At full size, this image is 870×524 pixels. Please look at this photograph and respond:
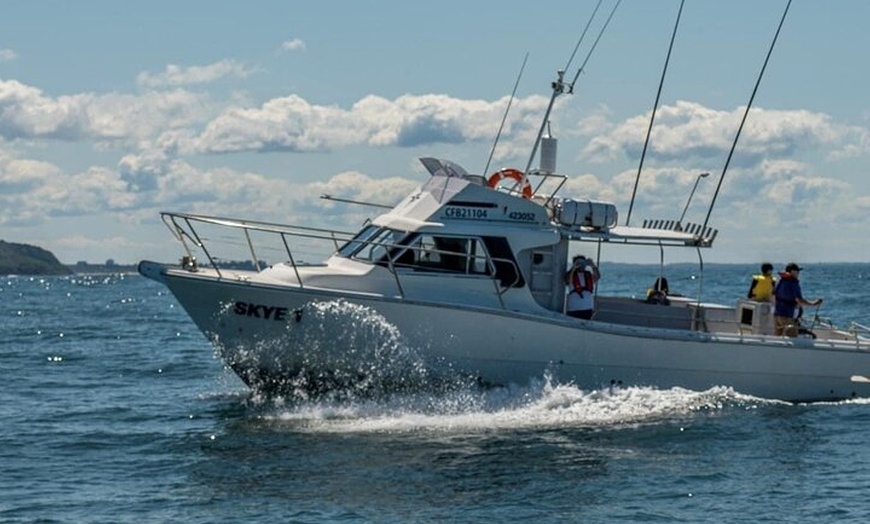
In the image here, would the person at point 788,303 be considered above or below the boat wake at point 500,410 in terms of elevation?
above

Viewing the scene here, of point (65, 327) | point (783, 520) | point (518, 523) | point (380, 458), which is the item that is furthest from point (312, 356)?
point (65, 327)

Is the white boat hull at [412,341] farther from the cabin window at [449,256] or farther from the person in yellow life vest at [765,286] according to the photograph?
the person in yellow life vest at [765,286]

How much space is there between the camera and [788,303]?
2116 cm

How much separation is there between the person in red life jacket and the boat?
0.82ft

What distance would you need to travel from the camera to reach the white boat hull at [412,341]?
62.5ft

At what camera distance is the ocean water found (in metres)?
14.7

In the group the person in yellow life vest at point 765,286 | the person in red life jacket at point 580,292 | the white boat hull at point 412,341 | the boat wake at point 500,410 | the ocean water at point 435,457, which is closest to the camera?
the ocean water at point 435,457

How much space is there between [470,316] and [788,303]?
5329 millimetres

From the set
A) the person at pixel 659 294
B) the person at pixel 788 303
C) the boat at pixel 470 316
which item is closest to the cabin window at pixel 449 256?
the boat at pixel 470 316

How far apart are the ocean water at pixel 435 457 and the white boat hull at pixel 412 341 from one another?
0.35m

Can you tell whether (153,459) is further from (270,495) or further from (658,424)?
(658,424)

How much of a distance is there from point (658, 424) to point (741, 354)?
7.14ft

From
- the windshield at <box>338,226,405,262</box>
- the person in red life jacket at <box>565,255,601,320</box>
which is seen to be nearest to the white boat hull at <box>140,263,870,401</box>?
the person in red life jacket at <box>565,255,601,320</box>

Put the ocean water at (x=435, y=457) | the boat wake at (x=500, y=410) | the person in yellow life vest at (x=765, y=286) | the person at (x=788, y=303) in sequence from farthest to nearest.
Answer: the person in yellow life vest at (x=765, y=286), the person at (x=788, y=303), the boat wake at (x=500, y=410), the ocean water at (x=435, y=457)
